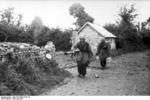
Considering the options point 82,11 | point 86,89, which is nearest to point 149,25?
point 82,11

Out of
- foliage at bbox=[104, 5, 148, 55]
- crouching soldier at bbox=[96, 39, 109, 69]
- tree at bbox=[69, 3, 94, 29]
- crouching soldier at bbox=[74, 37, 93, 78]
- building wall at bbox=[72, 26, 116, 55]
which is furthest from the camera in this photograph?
tree at bbox=[69, 3, 94, 29]

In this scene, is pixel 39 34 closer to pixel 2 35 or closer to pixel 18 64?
pixel 2 35

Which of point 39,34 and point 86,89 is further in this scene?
point 39,34

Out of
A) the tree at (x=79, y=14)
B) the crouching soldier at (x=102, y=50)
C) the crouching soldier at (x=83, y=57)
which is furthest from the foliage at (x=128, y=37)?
the crouching soldier at (x=83, y=57)

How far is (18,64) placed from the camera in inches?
270

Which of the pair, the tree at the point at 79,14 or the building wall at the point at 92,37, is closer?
the building wall at the point at 92,37

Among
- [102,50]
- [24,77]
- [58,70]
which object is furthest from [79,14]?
[24,77]

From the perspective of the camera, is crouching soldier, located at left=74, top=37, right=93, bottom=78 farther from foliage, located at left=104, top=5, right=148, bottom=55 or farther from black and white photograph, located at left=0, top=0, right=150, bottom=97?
foliage, located at left=104, top=5, right=148, bottom=55

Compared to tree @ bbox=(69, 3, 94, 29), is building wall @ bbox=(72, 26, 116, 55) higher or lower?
lower

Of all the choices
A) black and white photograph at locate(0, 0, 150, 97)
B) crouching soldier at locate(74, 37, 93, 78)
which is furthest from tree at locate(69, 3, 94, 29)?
crouching soldier at locate(74, 37, 93, 78)

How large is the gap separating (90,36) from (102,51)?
12.1 metres

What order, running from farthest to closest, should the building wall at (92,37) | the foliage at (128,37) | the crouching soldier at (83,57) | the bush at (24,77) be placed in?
1. the foliage at (128,37)
2. the building wall at (92,37)
3. the crouching soldier at (83,57)
4. the bush at (24,77)

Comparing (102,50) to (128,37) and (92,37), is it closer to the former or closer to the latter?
(92,37)

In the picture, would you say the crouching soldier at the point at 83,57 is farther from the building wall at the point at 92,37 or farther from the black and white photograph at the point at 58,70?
the building wall at the point at 92,37
